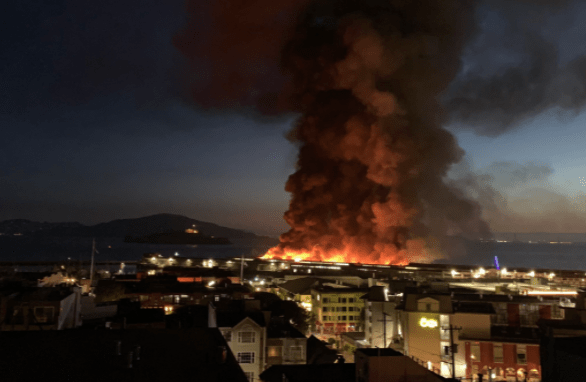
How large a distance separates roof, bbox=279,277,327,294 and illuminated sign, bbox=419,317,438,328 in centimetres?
2224

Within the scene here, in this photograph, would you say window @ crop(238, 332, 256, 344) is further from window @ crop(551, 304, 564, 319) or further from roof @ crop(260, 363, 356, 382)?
window @ crop(551, 304, 564, 319)

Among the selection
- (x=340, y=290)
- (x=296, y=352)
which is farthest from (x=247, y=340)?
(x=340, y=290)

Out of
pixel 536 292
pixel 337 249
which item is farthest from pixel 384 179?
pixel 536 292

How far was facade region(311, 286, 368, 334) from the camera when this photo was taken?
4509 cm

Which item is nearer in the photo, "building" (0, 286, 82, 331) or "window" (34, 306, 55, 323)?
"building" (0, 286, 82, 331)

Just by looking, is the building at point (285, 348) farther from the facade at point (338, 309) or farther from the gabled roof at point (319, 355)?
the facade at point (338, 309)

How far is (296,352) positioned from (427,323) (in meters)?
9.46

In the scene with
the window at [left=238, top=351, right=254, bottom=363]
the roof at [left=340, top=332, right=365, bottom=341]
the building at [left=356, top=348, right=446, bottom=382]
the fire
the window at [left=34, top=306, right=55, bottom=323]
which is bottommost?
the roof at [left=340, top=332, right=365, bottom=341]

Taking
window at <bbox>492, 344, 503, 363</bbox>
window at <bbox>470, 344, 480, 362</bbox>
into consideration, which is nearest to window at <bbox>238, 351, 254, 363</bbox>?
window at <bbox>470, 344, 480, 362</bbox>

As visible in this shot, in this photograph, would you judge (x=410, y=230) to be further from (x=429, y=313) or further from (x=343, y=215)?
(x=429, y=313)

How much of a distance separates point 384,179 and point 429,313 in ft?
127

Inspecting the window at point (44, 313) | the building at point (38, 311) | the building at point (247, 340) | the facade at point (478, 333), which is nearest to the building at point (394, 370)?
the building at point (247, 340)

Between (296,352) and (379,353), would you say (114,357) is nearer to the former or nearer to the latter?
(379,353)

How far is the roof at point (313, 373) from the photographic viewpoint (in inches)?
667
